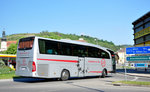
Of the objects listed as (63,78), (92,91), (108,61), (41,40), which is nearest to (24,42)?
(41,40)

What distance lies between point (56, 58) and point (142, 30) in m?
33.9

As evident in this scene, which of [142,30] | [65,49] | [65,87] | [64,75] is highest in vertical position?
[142,30]

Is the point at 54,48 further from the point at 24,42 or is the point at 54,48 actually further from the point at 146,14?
the point at 146,14

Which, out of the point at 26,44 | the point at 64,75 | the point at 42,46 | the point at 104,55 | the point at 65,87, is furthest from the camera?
the point at 104,55

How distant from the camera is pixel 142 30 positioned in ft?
155

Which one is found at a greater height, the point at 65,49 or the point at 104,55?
the point at 65,49

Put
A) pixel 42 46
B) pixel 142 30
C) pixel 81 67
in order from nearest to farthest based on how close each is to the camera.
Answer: pixel 42 46 < pixel 81 67 < pixel 142 30

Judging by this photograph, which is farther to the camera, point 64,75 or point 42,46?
point 64,75

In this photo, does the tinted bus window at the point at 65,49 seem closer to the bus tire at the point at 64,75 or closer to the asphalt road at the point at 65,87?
the bus tire at the point at 64,75

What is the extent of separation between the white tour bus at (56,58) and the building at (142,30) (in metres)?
23.7

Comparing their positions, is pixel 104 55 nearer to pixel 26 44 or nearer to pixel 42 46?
pixel 42 46

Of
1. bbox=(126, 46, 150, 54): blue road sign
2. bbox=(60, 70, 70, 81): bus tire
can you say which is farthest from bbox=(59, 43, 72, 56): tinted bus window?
bbox=(126, 46, 150, 54): blue road sign

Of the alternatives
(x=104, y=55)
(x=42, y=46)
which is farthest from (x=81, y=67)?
(x=42, y=46)

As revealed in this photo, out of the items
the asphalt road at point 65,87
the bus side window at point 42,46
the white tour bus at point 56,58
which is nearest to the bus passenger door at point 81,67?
the white tour bus at point 56,58
